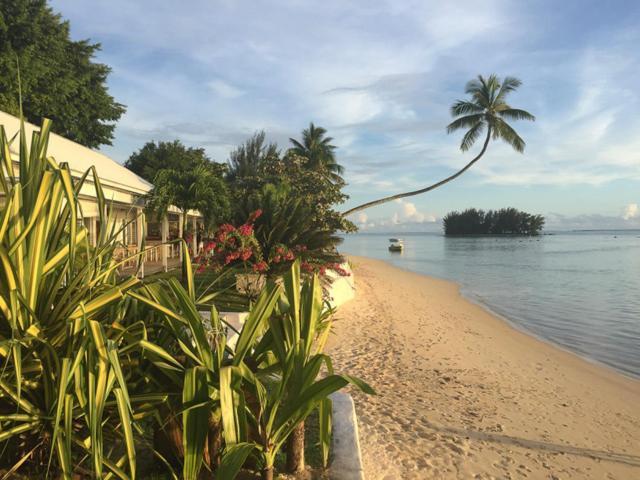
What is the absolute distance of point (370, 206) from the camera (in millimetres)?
23969

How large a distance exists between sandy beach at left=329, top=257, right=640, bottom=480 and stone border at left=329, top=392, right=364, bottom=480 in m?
0.42

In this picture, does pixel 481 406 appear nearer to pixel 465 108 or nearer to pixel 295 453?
pixel 295 453

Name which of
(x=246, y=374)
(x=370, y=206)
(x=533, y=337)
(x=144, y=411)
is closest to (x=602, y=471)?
(x=246, y=374)

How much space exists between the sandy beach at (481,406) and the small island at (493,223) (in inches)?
3694

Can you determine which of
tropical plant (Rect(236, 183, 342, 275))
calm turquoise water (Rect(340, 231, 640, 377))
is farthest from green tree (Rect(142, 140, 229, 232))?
calm turquoise water (Rect(340, 231, 640, 377))

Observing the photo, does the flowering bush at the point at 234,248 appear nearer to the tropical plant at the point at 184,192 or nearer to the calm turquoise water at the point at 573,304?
the tropical plant at the point at 184,192

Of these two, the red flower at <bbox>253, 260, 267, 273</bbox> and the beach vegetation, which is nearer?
the beach vegetation

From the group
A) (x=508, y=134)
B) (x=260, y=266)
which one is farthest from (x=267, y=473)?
(x=508, y=134)

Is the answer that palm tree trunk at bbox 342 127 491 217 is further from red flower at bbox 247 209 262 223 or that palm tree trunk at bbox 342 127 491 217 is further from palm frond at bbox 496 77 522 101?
red flower at bbox 247 209 262 223

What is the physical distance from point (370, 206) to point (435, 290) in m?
7.62

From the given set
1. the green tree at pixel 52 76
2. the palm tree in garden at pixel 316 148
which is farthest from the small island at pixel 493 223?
the green tree at pixel 52 76

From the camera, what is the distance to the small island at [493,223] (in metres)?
95.6

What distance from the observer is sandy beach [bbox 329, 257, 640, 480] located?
3.75 meters

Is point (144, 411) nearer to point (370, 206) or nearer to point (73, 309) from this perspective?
point (73, 309)
